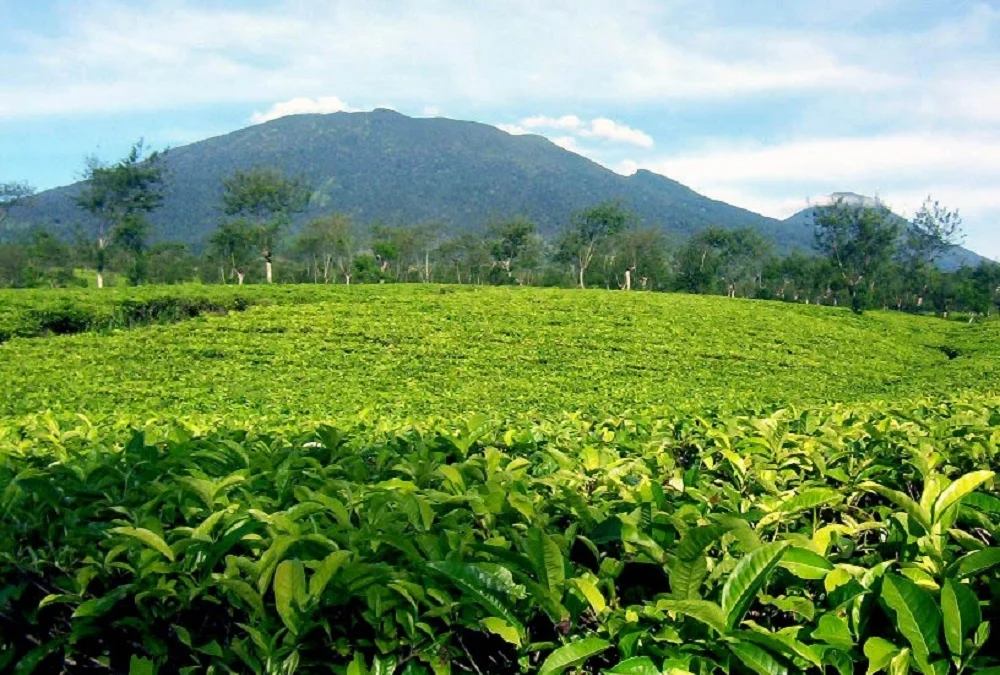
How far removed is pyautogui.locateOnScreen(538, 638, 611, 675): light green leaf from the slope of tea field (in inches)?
236


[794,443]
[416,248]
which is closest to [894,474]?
[794,443]

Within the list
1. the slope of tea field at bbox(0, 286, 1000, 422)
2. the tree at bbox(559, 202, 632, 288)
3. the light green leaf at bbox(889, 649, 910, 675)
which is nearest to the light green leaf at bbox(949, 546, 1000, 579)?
the light green leaf at bbox(889, 649, 910, 675)

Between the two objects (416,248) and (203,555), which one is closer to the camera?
(203,555)

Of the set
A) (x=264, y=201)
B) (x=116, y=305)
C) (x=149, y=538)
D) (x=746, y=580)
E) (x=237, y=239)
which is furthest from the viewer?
(x=264, y=201)

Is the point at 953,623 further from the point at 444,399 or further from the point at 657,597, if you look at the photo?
the point at 444,399

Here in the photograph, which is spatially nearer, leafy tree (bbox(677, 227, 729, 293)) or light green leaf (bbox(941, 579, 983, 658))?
light green leaf (bbox(941, 579, 983, 658))

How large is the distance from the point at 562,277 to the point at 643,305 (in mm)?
35445

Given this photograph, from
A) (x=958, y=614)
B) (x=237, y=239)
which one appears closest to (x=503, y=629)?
(x=958, y=614)

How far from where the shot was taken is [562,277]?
175 feet

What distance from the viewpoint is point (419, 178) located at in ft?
545

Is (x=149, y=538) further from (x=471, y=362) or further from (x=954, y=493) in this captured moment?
(x=471, y=362)

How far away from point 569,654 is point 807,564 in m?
0.44

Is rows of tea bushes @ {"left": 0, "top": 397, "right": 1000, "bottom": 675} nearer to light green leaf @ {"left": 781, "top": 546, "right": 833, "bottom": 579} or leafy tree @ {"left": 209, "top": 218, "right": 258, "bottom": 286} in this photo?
light green leaf @ {"left": 781, "top": 546, "right": 833, "bottom": 579}

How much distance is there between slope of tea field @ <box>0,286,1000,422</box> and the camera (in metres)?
9.40
